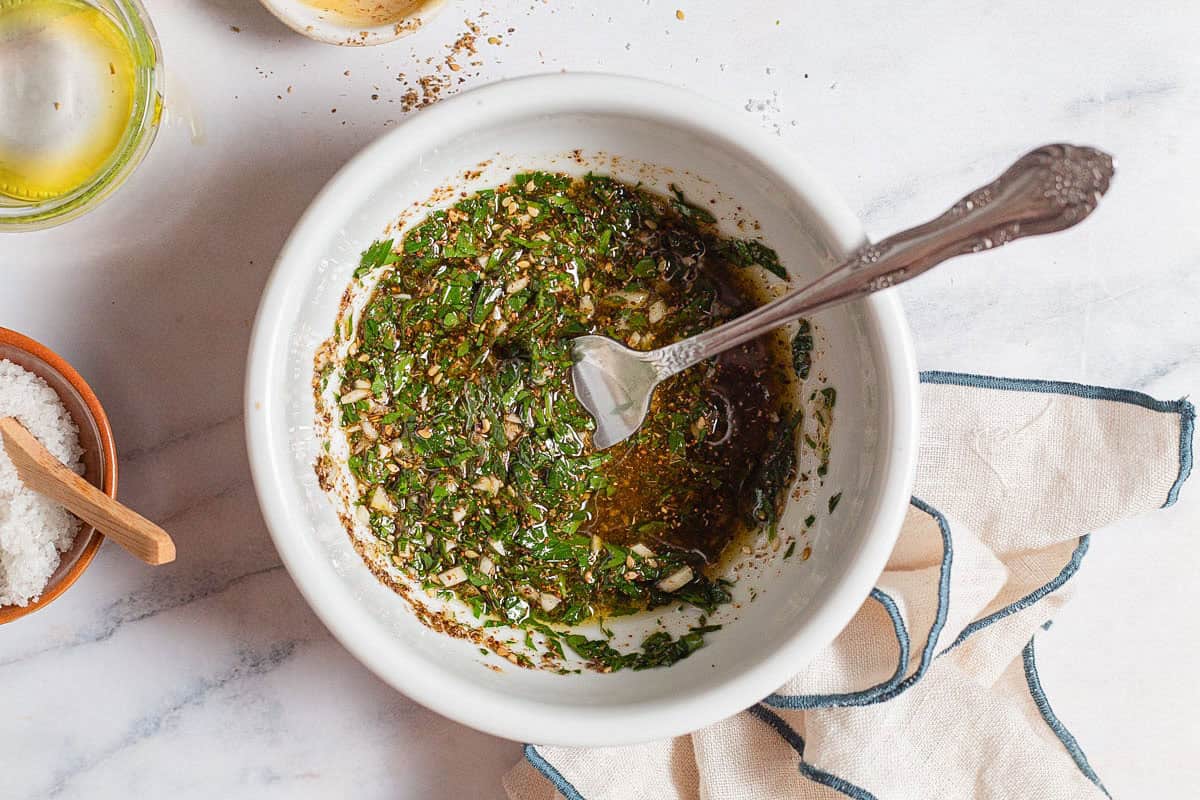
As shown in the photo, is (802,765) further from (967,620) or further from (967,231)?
(967,231)

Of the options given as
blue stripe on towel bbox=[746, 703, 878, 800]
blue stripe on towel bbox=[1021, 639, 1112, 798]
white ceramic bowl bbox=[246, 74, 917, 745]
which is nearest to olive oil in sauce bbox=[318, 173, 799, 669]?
white ceramic bowl bbox=[246, 74, 917, 745]

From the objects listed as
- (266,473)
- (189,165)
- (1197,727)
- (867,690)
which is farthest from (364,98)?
(1197,727)

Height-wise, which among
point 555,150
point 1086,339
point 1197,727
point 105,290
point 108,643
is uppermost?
point 555,150

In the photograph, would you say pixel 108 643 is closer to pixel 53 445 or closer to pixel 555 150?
pixel 53 445

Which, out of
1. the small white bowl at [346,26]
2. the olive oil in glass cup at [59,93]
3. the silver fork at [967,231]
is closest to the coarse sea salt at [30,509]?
the olive oil in glass cup at [59,93]

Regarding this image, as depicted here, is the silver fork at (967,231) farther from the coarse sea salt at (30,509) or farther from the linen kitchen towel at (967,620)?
the coarse sea salt at (30,509)
